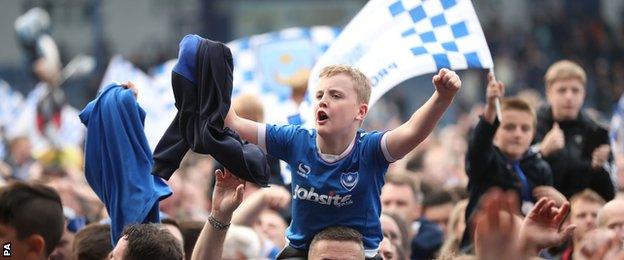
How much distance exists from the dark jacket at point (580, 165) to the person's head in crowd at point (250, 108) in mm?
1692

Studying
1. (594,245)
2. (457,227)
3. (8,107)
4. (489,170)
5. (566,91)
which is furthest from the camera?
(8,107)

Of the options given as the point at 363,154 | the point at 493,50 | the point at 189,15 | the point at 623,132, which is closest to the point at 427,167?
the point at 623,132

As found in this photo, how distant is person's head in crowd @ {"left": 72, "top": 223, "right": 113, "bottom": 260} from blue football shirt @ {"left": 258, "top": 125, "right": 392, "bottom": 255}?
2.97ft

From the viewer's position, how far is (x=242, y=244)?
7082 mm

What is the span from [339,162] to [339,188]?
0.12 m

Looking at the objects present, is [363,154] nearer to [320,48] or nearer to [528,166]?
[528,166]

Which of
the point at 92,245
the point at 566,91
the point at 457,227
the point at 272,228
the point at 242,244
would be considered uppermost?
the point at 566,91

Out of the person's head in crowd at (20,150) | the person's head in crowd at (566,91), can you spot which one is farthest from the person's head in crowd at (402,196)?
the person's head in crowd at (20,150)

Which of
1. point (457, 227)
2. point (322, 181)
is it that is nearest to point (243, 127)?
point (322, 181)

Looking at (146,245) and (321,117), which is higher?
(321,117)

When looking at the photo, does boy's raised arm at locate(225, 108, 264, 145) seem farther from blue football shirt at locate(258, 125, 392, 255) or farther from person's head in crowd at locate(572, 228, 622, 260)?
person's head in crowd at locate(572, 228, 622, 260)

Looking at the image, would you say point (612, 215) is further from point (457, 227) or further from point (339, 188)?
point (339, 188)

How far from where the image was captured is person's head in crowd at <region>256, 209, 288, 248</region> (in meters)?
8.21

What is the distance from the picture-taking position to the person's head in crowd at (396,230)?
282 inches
